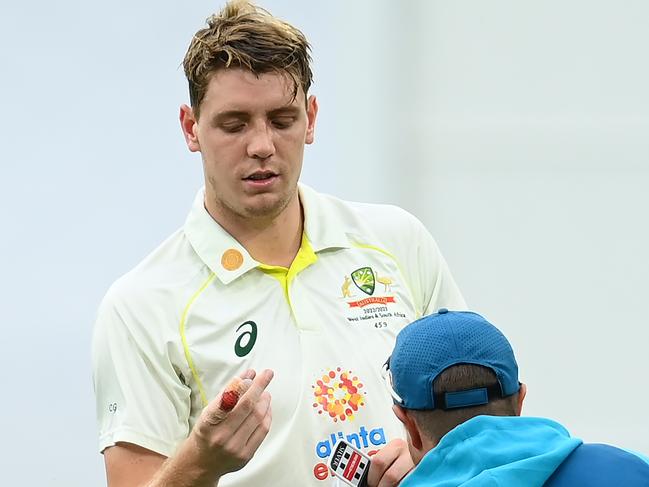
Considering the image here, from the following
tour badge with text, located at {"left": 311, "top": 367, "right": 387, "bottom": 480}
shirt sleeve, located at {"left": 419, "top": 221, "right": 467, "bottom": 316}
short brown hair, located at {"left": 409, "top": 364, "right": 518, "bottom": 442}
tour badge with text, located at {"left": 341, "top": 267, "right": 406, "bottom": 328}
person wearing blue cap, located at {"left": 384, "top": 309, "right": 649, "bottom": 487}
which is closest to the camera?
person wearing blue cap, located at {"left": 384, "top": 309, "right": 649, "bottom": 487}

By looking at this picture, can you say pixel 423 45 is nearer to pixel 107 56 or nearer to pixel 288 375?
pixel 107 56

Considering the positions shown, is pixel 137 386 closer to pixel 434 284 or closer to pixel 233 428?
pixel 233 428

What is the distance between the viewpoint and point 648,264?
3.08 metres

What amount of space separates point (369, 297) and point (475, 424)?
592 millimetres

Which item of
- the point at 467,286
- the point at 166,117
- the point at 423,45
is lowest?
the point at 467,286

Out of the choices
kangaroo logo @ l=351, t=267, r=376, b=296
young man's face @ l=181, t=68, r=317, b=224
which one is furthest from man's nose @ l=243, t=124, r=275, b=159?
kangaroo logo @ l=351, t=267, r=376, b=296

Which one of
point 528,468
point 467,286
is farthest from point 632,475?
point 467,286

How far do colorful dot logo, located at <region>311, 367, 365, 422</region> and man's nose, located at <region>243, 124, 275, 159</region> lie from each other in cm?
34

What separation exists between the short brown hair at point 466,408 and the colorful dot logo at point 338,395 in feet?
1.24

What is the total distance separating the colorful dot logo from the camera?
177 centimetres

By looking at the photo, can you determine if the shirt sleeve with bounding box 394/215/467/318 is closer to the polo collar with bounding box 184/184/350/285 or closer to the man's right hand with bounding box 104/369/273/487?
the polo collar with bounding box 184/184/350/285

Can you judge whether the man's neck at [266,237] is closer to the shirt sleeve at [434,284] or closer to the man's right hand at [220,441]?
the shirt sleeve at [434,284]

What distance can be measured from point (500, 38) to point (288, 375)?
5.10 feet

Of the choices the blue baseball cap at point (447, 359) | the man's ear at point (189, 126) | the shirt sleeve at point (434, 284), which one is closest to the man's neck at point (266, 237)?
the man's ear at point (189, 126)
